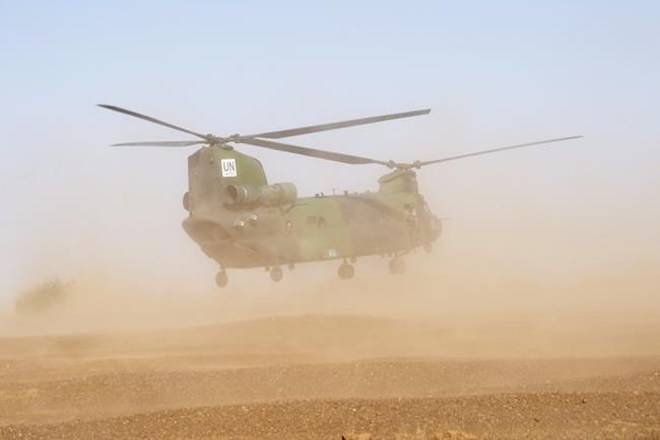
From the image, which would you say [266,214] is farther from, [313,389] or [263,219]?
[313,389]

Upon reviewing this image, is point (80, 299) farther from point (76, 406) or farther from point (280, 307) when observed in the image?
point (76, 406)

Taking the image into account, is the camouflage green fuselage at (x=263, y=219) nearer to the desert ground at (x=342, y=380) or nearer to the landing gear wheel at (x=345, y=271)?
the landing gear wheel at (x=345, y=271)

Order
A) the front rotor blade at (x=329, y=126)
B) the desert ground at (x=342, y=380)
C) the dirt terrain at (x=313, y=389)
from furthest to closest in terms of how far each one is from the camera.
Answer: the front rotor blade at (x=329, y=126)
the desert ground at (x=342, y=380)
the dirt terrain at (x=313, y=389)

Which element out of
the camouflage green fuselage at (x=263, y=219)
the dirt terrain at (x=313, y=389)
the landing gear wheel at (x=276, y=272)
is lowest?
the dirt terrain at (x=313, y=389)

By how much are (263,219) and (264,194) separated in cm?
71

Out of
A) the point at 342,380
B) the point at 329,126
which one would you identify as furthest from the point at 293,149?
the point at 342,380

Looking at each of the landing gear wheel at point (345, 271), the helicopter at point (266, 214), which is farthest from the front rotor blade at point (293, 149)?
the landing gear wheel at point (345, 271)

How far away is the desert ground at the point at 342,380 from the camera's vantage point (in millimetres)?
12383

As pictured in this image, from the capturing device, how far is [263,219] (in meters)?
24.8

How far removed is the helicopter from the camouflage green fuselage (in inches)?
1.1

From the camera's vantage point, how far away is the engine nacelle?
24.3 m

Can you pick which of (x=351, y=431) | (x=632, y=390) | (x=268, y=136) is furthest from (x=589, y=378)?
(x=268, y=136)

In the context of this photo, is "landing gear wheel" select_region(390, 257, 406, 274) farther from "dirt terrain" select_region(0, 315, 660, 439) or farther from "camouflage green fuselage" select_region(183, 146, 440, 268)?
"dirt terrain" select_region(0, 315, 660, 439)

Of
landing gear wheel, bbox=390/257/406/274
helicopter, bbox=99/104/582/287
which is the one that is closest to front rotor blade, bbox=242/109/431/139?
helicopter, bbox=99/104/582/287
